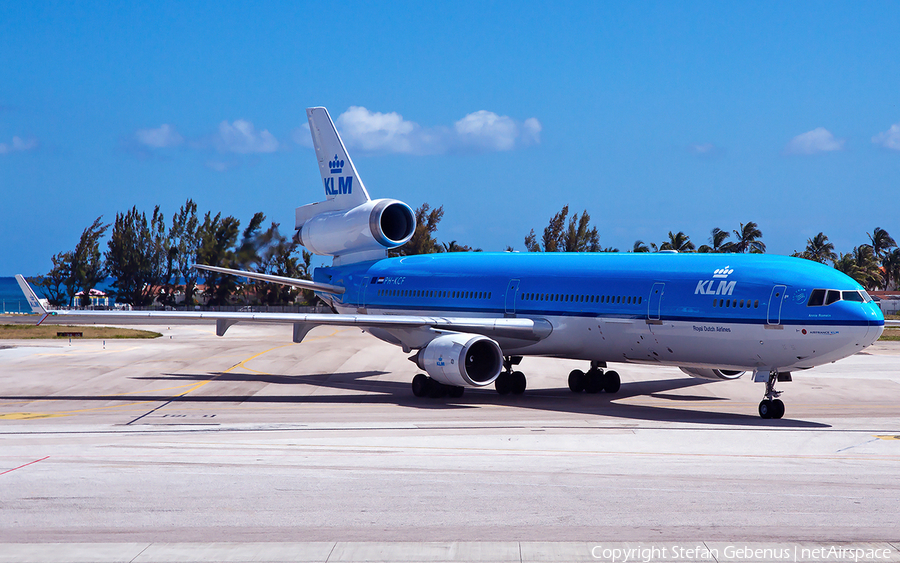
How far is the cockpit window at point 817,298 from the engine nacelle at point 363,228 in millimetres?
15572

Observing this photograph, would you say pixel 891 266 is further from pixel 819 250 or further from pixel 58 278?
pixel 58 278

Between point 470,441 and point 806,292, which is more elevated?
point 806,292

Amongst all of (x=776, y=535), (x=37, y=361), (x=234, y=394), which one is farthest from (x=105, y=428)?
(x=37, y=361)

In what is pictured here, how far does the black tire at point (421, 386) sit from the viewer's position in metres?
26.0

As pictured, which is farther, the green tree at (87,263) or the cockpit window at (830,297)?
the green tree at (87,263)

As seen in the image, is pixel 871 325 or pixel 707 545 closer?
pixel 707 545

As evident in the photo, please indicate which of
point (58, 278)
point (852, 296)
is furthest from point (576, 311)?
point (58, 278)

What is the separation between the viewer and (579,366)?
118ft

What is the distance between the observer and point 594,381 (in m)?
27.7

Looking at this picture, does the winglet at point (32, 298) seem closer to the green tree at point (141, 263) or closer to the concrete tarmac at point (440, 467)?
the concrete tarmac at point (440, 467)

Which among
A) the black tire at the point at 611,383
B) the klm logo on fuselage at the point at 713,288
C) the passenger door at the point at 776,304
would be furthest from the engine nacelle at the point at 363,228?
the passenger door at the point at 776,304

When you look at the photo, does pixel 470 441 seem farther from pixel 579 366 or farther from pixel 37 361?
pixel 37 361

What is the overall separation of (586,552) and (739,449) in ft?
26.6

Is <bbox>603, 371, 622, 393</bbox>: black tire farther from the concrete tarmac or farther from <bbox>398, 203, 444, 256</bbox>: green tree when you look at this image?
<bbox>398, 203, 444, 256</bbox>: green tree
